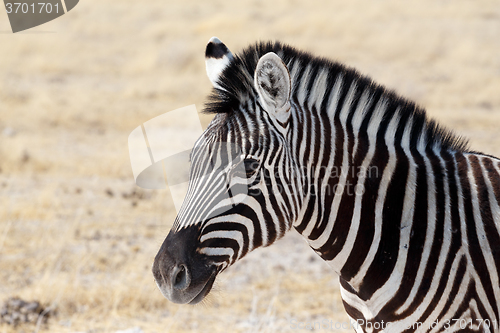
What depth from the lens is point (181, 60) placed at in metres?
16.1

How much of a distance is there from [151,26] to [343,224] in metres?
20.8

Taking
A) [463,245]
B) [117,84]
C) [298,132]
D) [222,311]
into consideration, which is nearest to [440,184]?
[463,245]

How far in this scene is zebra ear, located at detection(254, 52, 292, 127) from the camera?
2268mm

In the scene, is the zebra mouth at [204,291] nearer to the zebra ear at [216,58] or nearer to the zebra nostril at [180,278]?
the zebra nostril at [180,278]

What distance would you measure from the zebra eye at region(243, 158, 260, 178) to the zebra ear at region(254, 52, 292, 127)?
0.27m

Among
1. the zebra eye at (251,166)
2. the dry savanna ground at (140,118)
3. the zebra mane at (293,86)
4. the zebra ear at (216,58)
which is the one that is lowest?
the dry savanna ground at (140,118)

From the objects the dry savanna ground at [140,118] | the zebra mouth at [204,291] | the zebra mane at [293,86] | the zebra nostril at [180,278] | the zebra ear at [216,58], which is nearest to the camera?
the zebra nostril at [180,278]

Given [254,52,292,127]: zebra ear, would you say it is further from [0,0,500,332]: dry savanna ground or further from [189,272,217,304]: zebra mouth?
[0,0,500,332]: dry savanna ground

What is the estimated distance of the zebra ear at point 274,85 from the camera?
2.27 meters

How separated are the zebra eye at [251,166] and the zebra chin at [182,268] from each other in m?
0.41

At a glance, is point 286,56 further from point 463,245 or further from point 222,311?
point 222,311

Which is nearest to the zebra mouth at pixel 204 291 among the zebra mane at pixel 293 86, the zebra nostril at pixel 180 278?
the zebra nostril at pixel 180 278

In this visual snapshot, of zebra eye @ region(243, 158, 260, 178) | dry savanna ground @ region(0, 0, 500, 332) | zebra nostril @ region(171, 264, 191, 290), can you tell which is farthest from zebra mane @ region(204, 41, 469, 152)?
dry savanna ground @ region(0, 0, 500, 332)

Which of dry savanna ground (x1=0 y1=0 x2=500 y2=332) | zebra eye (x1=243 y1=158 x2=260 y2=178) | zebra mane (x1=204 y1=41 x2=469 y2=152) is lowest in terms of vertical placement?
dry savanna ground (x1=0 y1=0 x2=500 y2=332)
